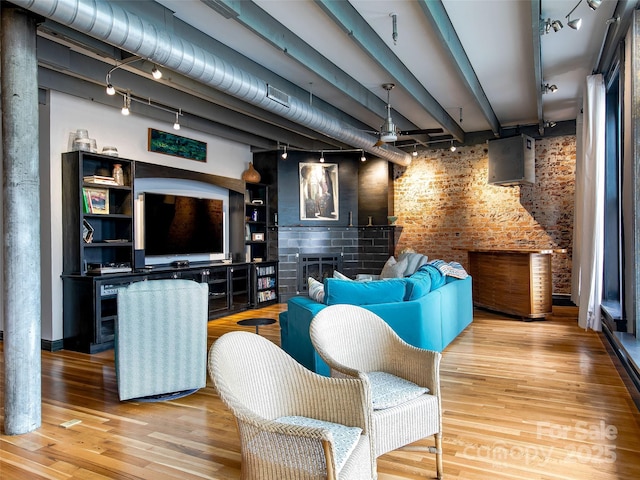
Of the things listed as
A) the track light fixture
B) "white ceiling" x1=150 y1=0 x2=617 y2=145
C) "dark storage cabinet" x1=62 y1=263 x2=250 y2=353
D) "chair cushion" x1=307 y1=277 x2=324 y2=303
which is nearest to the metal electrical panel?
"white ceiling" x1=150 y1=0 x2=617 y2=145

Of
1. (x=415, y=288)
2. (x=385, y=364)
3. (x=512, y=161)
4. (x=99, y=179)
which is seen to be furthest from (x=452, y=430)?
(x=512, y=161)

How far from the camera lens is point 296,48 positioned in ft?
14.5

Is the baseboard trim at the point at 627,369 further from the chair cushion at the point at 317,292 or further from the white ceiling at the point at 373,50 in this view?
the white ceiling at the point at 373,50

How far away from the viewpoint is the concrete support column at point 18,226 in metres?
3.06

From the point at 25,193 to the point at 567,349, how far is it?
5.36 m

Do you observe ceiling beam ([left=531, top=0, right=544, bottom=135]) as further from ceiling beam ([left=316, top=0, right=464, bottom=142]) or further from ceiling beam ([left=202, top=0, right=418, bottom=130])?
ceiling beam ([left=202, top=0, right=418, bottom=130])

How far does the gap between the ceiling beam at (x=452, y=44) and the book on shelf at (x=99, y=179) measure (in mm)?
4078

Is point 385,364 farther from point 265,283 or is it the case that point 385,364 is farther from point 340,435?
point 265,283

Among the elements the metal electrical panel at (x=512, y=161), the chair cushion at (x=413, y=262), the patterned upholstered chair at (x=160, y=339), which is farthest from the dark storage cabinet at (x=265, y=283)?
the metal electrical panel at (x=512, y=161)

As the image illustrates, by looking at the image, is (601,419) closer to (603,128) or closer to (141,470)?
(141,470)

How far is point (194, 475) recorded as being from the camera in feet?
8.13

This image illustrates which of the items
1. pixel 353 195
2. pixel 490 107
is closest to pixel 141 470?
pixel 490 107

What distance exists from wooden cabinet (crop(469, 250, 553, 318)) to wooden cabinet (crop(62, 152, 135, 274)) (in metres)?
5.46

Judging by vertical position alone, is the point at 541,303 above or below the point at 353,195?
below
